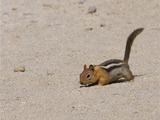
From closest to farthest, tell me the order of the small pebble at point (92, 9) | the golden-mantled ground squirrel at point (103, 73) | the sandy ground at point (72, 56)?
the sandy ground at point (72, 56), the golden-mantled ground squirrel at point (103, 73), the small pebble at point (92, 9)

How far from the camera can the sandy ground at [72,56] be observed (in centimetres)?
748

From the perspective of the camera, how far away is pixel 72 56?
10.6 meters

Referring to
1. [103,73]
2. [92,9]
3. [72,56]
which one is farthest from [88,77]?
[92,9]

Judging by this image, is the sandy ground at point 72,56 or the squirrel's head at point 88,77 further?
the squirrel's head at point 88,77

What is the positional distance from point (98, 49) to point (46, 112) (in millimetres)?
3817

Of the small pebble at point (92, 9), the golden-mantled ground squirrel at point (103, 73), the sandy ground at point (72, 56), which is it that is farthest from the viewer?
the small pebble at point (92, 9)

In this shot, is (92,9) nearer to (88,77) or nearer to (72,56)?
(72,56)

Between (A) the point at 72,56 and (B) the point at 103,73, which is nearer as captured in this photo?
(B) the point at 103,73

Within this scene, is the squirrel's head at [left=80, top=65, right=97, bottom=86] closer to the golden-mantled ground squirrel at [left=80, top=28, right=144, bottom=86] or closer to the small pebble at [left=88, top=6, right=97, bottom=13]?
the golden-mantled ground squirrel at [left=80, top=28, right=144, bottom=86]

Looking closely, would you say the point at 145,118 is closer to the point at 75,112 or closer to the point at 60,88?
the point at 75,112

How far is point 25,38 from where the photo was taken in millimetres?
12039

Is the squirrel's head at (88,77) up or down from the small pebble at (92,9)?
up

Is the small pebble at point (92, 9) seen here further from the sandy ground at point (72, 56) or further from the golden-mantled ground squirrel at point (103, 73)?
the golden-mantled ground squirrel at point (103, 73)

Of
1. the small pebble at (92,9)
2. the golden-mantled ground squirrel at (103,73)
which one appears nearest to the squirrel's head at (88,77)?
the golden-mantled ground squirrel at (103,73)
